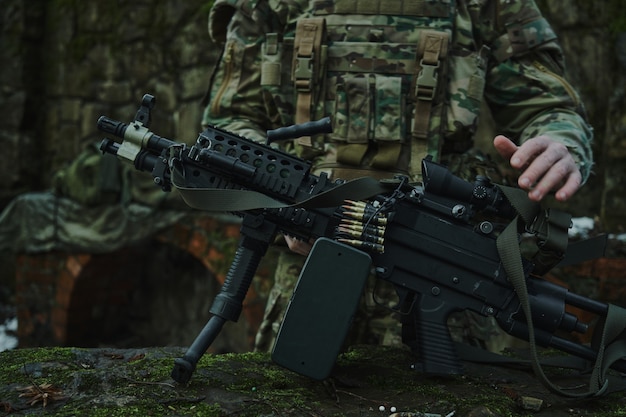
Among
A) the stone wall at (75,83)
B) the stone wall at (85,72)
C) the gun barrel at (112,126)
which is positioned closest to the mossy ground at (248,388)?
the gun barrel at (112,126)

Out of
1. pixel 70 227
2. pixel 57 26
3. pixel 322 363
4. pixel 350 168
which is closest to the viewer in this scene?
pixel 322 363

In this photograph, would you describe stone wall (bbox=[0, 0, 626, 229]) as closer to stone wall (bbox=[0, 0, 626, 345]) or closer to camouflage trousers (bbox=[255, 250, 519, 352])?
stone wall (bbox=[0, 0, 626, 345])

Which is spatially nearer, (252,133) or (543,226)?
(543,226)

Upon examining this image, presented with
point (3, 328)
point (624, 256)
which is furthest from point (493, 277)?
point (3, 328)

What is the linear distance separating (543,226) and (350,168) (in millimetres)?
608

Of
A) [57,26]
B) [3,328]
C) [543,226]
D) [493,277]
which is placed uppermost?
[57,26]

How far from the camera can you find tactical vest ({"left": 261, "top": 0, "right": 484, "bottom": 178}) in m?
2.04

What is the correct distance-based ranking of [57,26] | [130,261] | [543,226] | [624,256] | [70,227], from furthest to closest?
[57,26] → [130,261] → [70,227] → [624,256] → [543,226]

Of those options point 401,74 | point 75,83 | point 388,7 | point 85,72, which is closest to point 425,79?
point 401,74

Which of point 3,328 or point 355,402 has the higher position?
point 355,402

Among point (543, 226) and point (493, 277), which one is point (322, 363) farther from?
point (543, 226)

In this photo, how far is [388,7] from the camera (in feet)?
6.71

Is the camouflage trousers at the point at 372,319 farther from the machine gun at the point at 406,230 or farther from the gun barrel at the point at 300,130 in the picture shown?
the gun barrel at the point at 300,130

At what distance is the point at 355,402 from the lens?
5.13 ft
